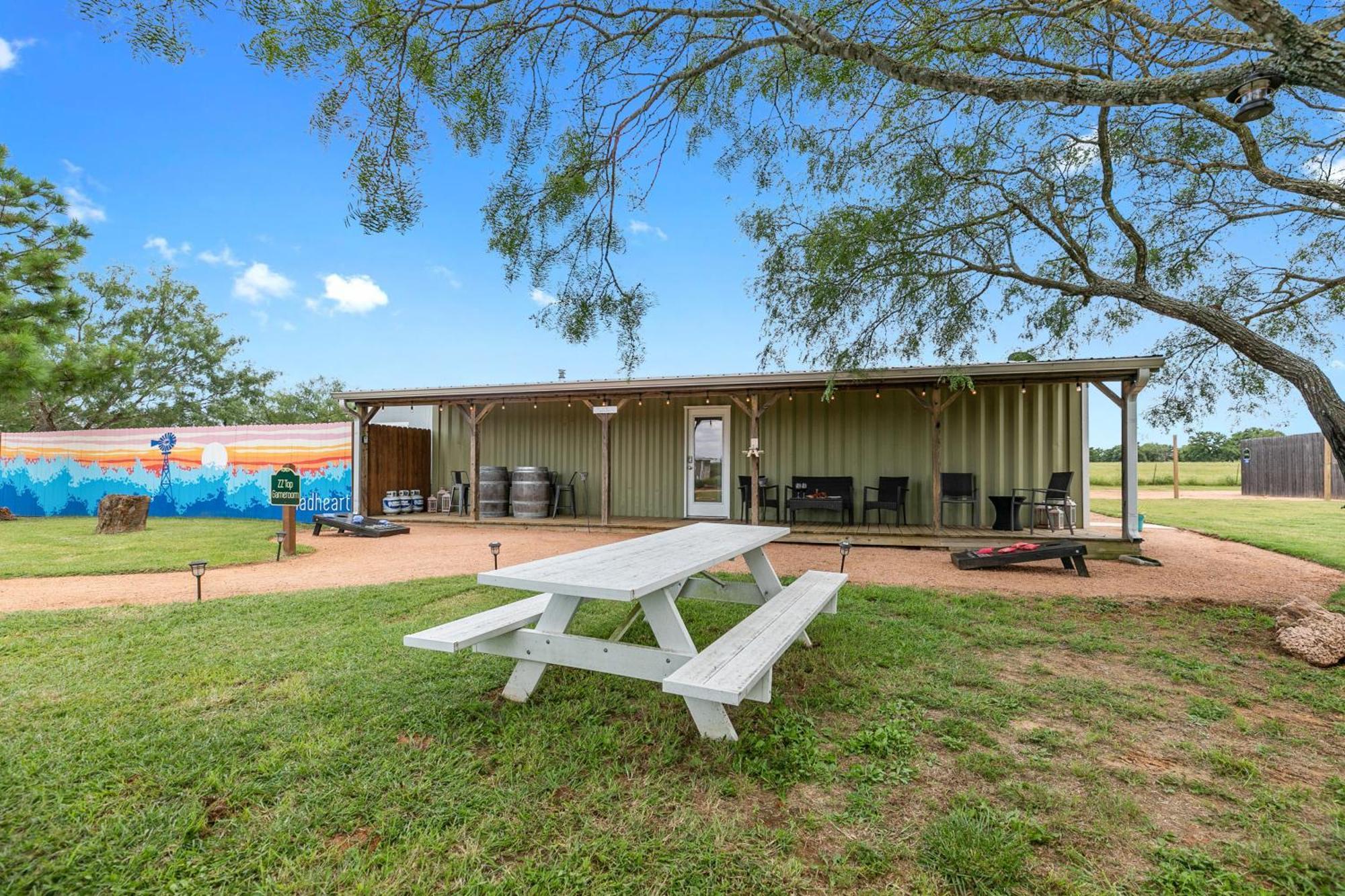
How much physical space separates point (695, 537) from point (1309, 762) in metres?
2.80

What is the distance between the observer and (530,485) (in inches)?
403

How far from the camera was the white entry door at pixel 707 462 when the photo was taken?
9.94m

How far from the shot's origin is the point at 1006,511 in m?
7.75

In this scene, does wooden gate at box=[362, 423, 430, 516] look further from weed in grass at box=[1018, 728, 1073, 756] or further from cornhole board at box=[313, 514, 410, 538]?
weed in grass at box=[1018, 728, 1073, 756]

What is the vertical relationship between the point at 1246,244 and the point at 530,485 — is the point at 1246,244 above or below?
above

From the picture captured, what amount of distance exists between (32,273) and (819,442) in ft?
31.2

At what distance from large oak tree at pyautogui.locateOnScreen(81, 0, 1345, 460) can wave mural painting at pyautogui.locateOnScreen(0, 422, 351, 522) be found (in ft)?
27.8

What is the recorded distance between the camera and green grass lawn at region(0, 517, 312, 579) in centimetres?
584

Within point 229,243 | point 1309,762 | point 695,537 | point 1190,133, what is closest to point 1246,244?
point 1190,133

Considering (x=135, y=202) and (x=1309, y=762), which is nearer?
(x=1309, y=762)

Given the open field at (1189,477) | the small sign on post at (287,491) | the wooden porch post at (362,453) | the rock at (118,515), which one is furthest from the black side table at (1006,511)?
the open field at (1189,477)

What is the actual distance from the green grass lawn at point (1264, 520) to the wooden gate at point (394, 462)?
43.1 ft

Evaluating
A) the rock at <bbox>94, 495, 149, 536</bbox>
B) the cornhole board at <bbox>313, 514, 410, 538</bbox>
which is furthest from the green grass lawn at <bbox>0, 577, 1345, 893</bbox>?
the rock at <bbox>94, 495, 149, 536</bbox>

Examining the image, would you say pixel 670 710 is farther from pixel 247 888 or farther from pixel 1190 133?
pixel 1190 133
